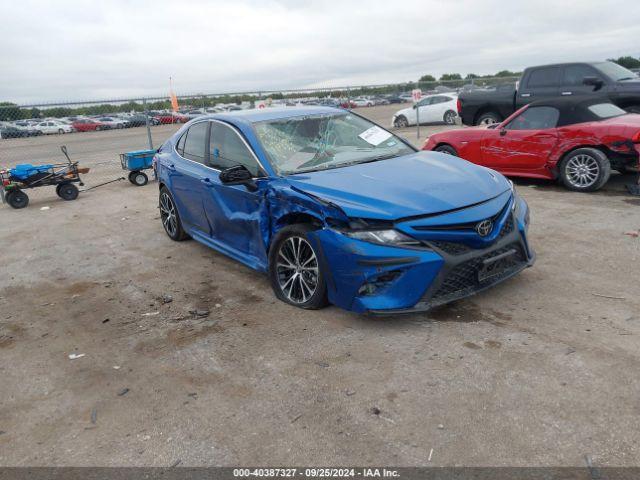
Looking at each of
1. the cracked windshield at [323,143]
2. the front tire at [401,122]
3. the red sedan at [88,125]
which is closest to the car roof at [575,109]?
the cracked windshield at [323,143]

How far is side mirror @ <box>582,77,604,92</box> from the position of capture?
11500mm

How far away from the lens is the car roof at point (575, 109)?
784 centimetres

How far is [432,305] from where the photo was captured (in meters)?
3.79

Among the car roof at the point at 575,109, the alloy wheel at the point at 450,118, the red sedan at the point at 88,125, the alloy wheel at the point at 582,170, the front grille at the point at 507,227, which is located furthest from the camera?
the red sedan at the point at 88,125

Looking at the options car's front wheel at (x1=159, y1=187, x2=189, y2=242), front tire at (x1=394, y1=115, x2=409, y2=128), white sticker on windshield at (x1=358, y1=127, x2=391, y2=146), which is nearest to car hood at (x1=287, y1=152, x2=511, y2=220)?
white sticker on windshield at (x1=358, y1=127, x2=391, y2=146)

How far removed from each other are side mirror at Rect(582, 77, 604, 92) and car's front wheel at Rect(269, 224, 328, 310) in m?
9.90

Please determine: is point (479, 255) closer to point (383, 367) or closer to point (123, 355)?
point (383, 367)

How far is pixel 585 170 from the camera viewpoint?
7840 millimetres

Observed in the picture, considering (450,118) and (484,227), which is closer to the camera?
(484,227)

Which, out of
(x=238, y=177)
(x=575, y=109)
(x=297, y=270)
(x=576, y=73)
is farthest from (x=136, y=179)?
(x=576, y=73)

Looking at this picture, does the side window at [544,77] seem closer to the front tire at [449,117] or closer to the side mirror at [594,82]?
the side mirror at [594,82]

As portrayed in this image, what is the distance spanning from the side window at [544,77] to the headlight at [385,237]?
10542 millimetres

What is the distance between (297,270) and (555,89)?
10.5m

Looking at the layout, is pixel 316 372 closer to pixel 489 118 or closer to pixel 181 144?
pixel 181 144
